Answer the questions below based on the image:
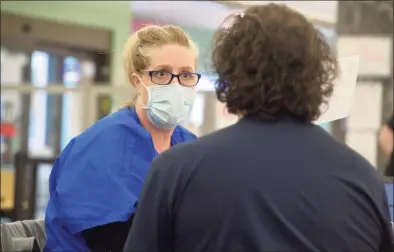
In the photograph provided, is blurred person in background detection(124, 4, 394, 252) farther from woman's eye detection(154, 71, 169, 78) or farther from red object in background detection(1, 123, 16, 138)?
red object in background detection(1, 123, 16, 138)

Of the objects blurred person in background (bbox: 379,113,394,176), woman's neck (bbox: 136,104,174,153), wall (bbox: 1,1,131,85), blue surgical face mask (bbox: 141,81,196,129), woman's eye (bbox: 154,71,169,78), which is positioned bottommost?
blurred person in background (bbox: 379,113,394,176)

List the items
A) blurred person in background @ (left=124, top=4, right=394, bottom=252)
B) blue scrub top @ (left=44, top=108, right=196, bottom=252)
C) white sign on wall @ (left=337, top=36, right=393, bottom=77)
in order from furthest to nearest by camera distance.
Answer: white sign on wall @ (left=337, top=36, right=393, bottom=77), blue scrub top @ (left=44, top=108, right=196, bottom=252), blurred person in background @ (left=124, top=4, right=394, bottom=252)

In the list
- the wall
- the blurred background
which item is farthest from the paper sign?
the wall

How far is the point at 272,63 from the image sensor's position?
1001 mm

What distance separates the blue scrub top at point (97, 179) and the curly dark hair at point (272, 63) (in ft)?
1.36

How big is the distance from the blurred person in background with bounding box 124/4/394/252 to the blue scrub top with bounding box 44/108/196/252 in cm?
30

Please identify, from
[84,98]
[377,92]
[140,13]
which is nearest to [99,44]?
[140,13]

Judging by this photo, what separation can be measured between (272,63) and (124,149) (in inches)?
20.8

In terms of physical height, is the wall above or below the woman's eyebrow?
above

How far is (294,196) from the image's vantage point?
38.6 inches

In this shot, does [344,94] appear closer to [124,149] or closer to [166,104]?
[166,104]

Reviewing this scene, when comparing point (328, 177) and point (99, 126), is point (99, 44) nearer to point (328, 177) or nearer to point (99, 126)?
point (99, 126)

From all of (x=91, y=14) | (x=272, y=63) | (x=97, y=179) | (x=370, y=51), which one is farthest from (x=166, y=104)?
(x=91, y=14)

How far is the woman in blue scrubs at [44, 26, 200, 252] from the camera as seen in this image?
52.3 inches
